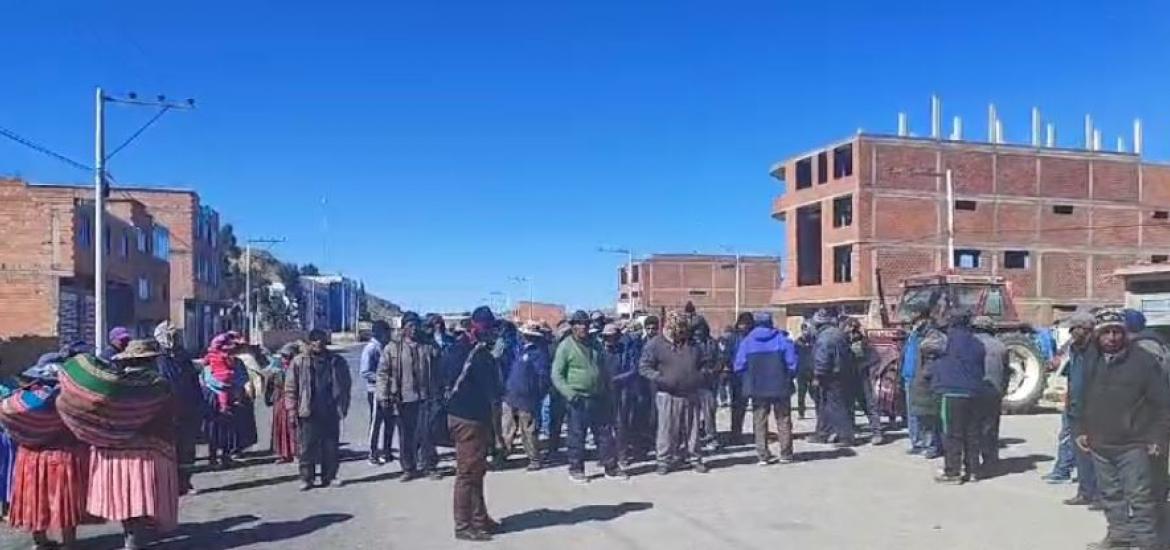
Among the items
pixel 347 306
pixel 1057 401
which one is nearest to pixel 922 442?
pixel 1057 401

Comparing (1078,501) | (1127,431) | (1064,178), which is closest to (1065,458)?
(1078,501)

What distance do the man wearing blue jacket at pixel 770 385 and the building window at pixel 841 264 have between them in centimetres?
4279

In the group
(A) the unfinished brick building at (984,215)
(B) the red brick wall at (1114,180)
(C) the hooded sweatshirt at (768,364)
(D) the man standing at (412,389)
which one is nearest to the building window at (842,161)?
(A) the unfinished brick building at (984,215)

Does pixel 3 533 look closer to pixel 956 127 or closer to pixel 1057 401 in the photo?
pixel 1057 401

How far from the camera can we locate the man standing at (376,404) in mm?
12327

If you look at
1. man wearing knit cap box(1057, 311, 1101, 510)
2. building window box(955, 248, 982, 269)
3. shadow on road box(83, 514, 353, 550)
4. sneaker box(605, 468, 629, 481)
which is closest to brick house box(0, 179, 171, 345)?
sneaker box(605, 468, 629, 481)

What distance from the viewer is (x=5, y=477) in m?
8.60

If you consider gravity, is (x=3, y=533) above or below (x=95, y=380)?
below

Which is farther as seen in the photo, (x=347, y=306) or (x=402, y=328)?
(x=347, y=306)

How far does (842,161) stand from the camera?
54.7 m

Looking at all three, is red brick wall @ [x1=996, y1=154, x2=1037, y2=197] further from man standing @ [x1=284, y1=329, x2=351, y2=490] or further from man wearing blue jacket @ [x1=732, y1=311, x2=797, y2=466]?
man standing @ [x1=284, y1=329, x2=351, y2=490]

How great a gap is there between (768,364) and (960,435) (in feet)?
7.95

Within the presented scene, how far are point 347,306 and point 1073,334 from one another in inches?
4567

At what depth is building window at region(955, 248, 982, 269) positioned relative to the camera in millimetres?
53628
